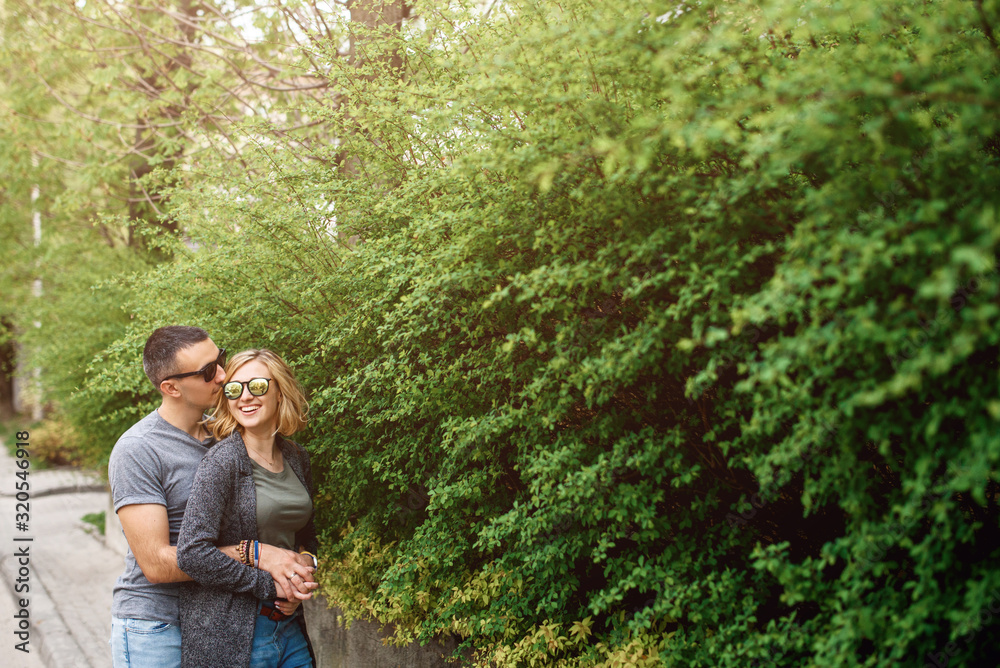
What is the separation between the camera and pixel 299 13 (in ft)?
20.0

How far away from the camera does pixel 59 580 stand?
322 inches

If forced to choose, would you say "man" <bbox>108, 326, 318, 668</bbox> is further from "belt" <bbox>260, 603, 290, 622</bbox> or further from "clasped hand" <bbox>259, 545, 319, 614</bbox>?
"belt" <bbox>260, 603, 290, 622</bbox>

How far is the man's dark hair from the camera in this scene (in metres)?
3.06

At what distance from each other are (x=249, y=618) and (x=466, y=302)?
159cm

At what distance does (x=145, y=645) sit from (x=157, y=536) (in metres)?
0.44

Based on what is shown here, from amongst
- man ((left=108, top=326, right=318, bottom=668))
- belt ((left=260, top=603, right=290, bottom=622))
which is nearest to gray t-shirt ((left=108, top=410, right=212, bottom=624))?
man ((left=108, top=326, right=318, bottom=668))

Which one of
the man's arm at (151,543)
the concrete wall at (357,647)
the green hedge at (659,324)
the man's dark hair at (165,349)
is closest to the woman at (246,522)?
the man's arm at (151,543)

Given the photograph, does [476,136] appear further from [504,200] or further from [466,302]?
[466,302]

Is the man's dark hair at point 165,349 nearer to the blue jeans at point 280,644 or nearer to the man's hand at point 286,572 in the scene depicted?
the man's hand at point 286,572

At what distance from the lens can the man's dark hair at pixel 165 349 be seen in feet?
10.0

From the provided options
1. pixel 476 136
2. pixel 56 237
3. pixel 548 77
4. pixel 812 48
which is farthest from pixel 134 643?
pixel 56 237

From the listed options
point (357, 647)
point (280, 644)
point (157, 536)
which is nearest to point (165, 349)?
point (157, 536)

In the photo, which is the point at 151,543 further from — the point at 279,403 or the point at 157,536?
the point at 279,403

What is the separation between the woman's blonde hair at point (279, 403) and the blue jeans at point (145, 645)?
0.79 meters
